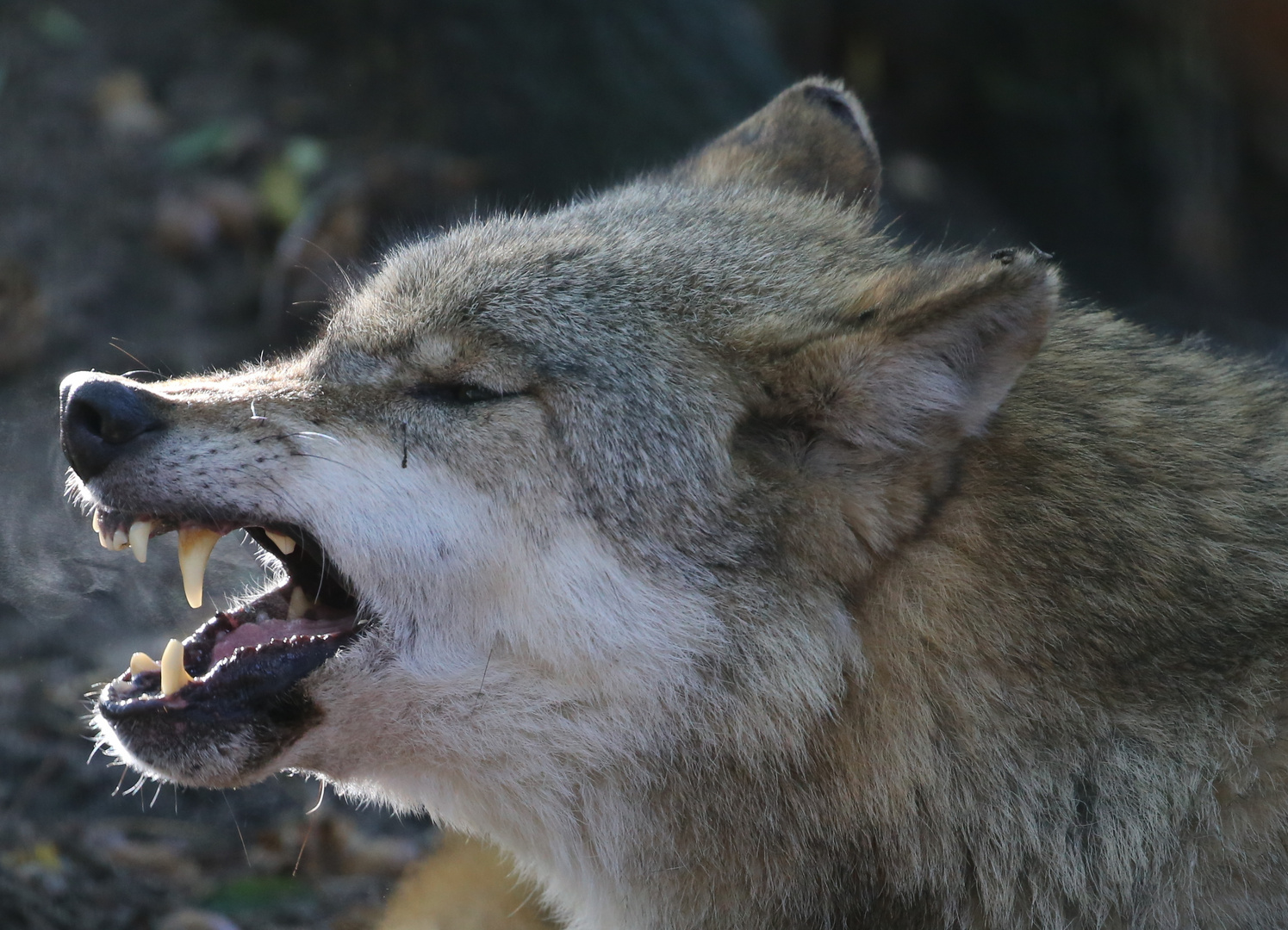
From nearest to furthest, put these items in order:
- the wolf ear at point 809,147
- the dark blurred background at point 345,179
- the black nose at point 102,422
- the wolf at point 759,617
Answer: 1. the wolf at point 759,617
2. the black nose at point 102,422
3. the wolf ear at point 809,147
4. the dark blurred background at point 345,179

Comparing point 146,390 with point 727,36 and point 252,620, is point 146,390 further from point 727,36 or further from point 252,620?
point 727,36

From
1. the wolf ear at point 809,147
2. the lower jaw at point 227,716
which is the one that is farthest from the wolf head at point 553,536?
the wolf ear at point 809,147

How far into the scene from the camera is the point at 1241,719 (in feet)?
9.88

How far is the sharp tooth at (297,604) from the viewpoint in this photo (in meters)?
3.28

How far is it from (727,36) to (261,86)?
10.1 feet

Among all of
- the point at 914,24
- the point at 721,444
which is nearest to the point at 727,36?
the point at 914,24

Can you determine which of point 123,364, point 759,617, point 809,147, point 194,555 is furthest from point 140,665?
point 123,364

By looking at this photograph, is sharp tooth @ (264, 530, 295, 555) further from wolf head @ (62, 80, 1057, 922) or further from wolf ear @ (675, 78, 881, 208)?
wolf ear @ (675, 78, 881, 208)

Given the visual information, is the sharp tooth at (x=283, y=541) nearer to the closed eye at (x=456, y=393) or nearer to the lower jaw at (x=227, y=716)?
the lower jaw at (x=227, y=716)

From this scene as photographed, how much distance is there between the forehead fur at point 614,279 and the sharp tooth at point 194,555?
63cm

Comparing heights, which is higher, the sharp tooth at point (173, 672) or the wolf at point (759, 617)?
the wolf at point (759, 617)

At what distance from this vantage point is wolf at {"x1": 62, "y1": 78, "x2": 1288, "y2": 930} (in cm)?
301

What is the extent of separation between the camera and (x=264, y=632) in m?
3.24

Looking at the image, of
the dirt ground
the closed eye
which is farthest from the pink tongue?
the dirt ground
